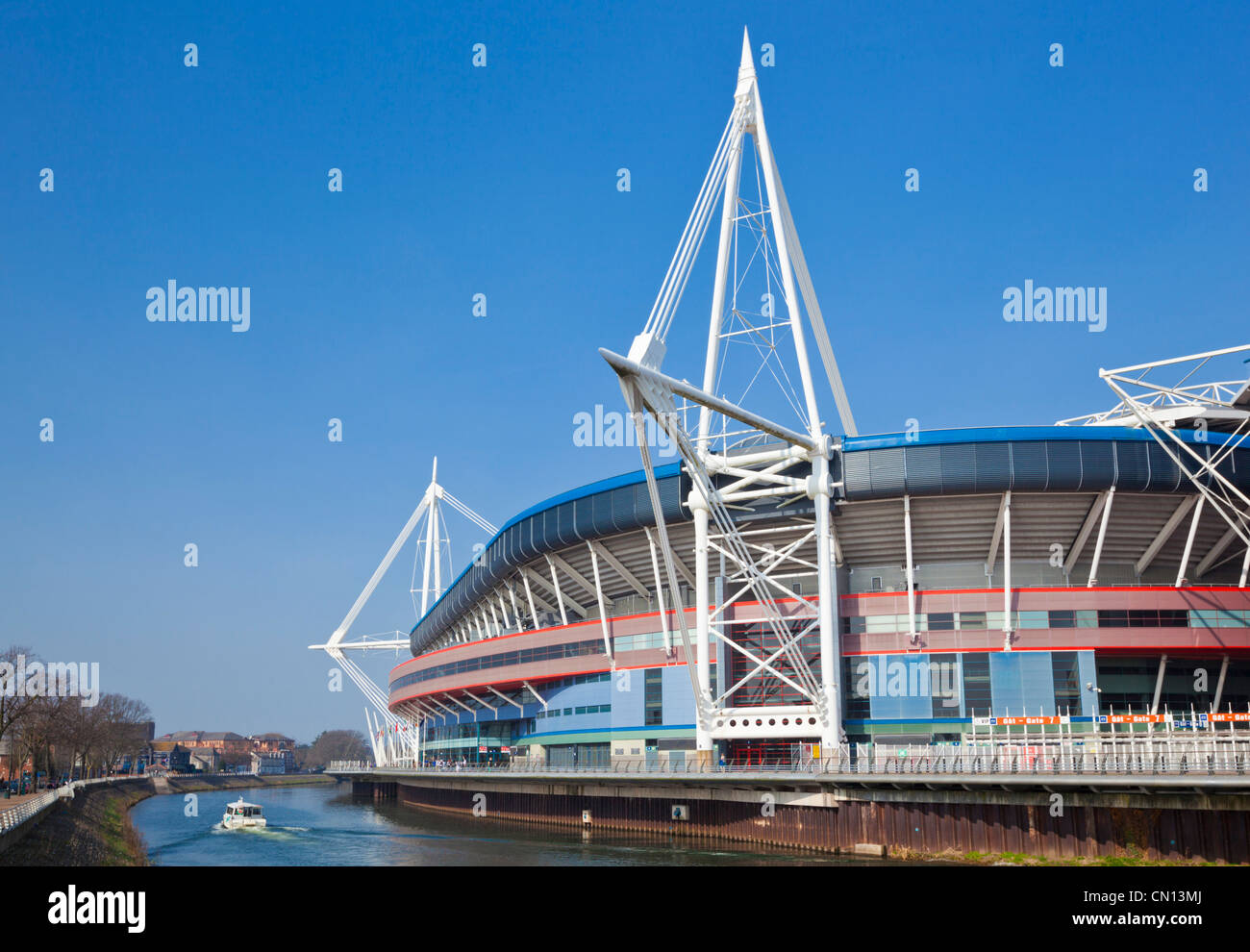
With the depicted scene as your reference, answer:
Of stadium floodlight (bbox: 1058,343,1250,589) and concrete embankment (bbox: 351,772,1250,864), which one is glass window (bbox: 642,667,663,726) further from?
stadium floodlight (bbox: 1058,343,1250,589)

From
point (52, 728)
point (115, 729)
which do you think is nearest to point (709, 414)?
point (52, 728)

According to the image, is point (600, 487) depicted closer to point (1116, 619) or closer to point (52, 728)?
point (1116, 619)

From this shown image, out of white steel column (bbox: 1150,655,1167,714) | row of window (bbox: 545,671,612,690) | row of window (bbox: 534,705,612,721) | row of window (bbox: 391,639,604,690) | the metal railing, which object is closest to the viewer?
the metal railing

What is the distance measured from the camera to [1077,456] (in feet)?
160

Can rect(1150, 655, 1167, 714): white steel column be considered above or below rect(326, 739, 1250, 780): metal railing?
above

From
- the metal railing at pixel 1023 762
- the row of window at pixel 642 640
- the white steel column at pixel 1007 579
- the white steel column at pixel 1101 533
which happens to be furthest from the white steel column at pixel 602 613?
the white steel column at pixel 1101 533

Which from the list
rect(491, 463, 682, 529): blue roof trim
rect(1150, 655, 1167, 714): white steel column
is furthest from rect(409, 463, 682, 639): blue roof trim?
rect(1150, 655, 1167, 714): white steel column

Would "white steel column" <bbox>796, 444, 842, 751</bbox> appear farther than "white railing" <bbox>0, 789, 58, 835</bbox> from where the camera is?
Yes

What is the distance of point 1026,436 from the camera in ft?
162

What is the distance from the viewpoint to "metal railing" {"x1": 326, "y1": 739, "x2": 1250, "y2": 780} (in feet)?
112

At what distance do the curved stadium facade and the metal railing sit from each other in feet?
8.09

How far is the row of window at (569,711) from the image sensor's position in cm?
6129

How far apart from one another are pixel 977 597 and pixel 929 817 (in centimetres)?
1556
